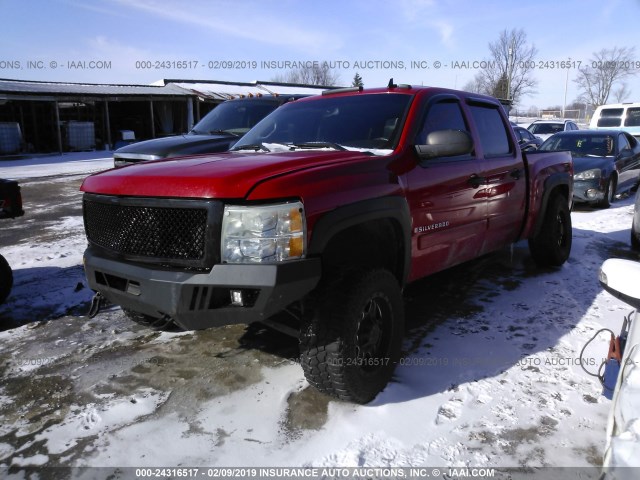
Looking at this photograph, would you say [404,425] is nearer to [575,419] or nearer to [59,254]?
[575,419]

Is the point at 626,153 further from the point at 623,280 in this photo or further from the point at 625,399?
the point at 625,399

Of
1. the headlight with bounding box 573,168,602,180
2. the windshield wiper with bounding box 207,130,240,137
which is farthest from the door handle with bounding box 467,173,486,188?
the headlight with bounding box 573,168,602,180

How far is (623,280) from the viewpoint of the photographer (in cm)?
187

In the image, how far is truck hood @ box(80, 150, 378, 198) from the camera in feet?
7.88

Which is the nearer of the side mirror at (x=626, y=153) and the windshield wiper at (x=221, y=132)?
the windshield wiper at (x=221, y=132)

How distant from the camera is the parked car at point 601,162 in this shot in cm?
930

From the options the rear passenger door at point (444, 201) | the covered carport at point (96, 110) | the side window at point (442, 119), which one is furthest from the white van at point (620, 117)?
the rear passenger door at point (444, 201)

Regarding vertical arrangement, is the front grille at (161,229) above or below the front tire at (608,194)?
above

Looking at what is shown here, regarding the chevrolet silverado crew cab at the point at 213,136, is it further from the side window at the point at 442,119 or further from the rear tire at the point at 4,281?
the side window at the point at 442,119

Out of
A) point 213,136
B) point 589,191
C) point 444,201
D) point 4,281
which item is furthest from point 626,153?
point 4,281

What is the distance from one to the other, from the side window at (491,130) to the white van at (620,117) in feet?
42.2

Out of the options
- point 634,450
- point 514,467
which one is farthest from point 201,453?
point 634,450

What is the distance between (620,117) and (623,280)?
1653 cm

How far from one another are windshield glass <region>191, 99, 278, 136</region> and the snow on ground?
12.9 ft
